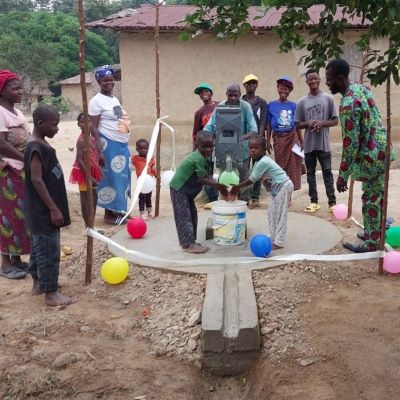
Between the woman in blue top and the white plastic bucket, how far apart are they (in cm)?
201

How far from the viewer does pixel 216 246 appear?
4727 millimetres

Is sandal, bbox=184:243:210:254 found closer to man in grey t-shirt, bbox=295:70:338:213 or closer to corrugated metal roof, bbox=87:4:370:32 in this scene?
man in grey t-shirt, bbox=295:70:338:213

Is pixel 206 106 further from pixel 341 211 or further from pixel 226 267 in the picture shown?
pixel 226 267

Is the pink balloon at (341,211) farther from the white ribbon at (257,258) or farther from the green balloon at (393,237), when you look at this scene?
the white ribbon at (257,258)

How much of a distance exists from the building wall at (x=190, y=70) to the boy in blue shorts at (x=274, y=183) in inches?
244

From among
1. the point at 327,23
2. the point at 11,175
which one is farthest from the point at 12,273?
the point at 327,23

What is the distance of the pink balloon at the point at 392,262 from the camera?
4.17 metres

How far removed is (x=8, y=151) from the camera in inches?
169

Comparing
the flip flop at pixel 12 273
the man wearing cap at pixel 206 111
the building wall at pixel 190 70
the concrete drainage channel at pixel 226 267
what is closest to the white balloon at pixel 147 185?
the concrete drainage channel at pixel 226 267

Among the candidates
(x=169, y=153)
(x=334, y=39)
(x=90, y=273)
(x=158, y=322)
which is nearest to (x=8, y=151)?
(x=90, y=273)

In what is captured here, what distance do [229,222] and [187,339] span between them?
57.3 inches

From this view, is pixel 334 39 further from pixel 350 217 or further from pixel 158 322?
pixel 350 217

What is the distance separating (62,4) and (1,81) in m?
77.1

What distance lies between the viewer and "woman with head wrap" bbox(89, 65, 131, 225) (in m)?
5.80
